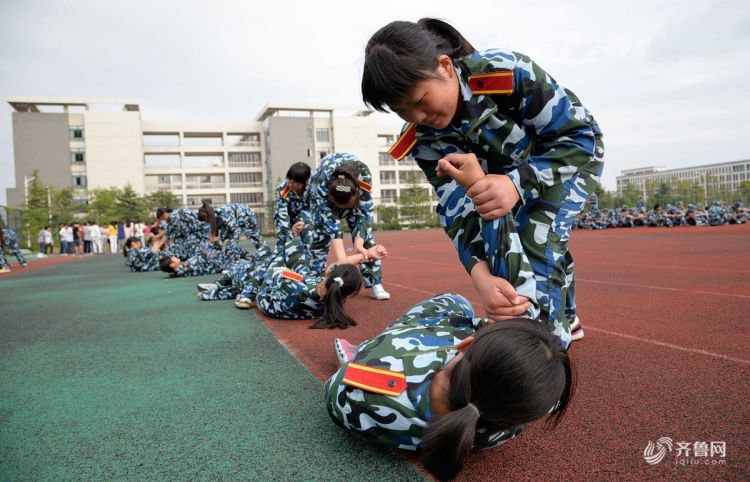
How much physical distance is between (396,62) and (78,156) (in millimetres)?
53589

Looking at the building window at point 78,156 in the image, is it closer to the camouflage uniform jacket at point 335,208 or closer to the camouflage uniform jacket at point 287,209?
the camouflage uniform jacket at point 287,209

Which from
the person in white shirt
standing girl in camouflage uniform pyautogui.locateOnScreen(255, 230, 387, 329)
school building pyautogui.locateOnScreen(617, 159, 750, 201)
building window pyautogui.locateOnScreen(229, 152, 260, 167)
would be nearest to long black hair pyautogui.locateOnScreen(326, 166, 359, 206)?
standing girl in camouflage uniform pyautogui.locateOnScreen(255, 230, 387, 329)

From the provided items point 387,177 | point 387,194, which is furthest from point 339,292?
point 387,177

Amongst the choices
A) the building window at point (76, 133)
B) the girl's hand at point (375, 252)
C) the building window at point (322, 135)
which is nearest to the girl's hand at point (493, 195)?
the girl's hand at point (375, 252)

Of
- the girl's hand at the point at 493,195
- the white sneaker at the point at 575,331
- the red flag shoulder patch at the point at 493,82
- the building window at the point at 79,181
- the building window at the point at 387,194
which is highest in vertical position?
the building window at the point at 79,181

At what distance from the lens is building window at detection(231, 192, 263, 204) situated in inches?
2016

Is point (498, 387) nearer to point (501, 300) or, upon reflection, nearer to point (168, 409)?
point (501, 300)

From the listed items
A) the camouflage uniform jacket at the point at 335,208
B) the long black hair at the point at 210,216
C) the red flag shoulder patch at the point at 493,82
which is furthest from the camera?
the long black hair at the point at 210,216

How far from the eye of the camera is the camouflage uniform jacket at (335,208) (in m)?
4.60

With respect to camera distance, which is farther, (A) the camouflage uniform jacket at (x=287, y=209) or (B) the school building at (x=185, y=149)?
(B) the school building at (x=185, y=149)

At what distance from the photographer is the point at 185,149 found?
49.2 metres

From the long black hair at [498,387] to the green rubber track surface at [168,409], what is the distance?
1.19 feet

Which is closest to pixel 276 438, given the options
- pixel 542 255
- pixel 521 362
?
pixel 521 362

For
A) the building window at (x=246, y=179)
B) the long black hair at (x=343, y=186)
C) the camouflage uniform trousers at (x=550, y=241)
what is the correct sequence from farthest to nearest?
the building window at (x=246, y=179) < the long black hair at (x=343, y=186) < the camouflage uniform trousers at (x=550, y=241)
